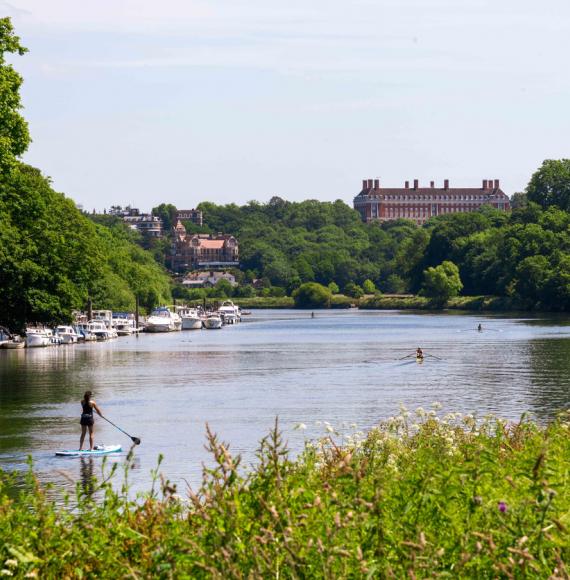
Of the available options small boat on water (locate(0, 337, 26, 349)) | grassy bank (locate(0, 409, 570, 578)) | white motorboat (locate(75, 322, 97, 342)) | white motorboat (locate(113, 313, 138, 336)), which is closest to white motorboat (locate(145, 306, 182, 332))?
white motorboat (locate(113, 313, 138, 336))

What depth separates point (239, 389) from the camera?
57938 mm

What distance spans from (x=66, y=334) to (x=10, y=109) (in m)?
58.0

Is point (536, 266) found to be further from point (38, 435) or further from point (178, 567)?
point (178, 567)

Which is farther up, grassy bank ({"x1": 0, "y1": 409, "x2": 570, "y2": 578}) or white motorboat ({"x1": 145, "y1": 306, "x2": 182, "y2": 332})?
grassy bank ({"x1": 0, "y1": 409, "x2": 570, "y2": 578})

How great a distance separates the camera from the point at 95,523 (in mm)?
14258

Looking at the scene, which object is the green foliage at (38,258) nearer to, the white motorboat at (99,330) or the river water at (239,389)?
the river water at (239,389)

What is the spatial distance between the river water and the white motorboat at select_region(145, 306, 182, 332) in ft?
117

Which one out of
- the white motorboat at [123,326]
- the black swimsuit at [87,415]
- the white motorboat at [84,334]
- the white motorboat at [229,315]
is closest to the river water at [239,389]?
the black swimsuit at [87,415]

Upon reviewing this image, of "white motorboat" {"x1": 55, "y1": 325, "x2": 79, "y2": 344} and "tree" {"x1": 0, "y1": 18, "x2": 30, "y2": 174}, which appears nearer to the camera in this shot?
"tree" {"x1": 0, "y1": 18, "x2": 30, "y2": 174}

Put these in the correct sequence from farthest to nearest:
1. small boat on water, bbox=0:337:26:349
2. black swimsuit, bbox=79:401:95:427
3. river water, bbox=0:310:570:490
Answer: small boat on water, bbox=0:337:26:349
river water, bbox=0:310:570:490
black swimsuit, bbox=79:401:95:427

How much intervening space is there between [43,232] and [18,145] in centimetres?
3537

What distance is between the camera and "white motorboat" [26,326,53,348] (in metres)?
99.4

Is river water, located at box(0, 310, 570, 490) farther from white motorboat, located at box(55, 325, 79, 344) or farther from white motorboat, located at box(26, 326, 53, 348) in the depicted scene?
white motorboat, located at box(26, 326, 53, 348)

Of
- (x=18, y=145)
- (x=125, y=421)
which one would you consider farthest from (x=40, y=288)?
(x=125, y=421)
